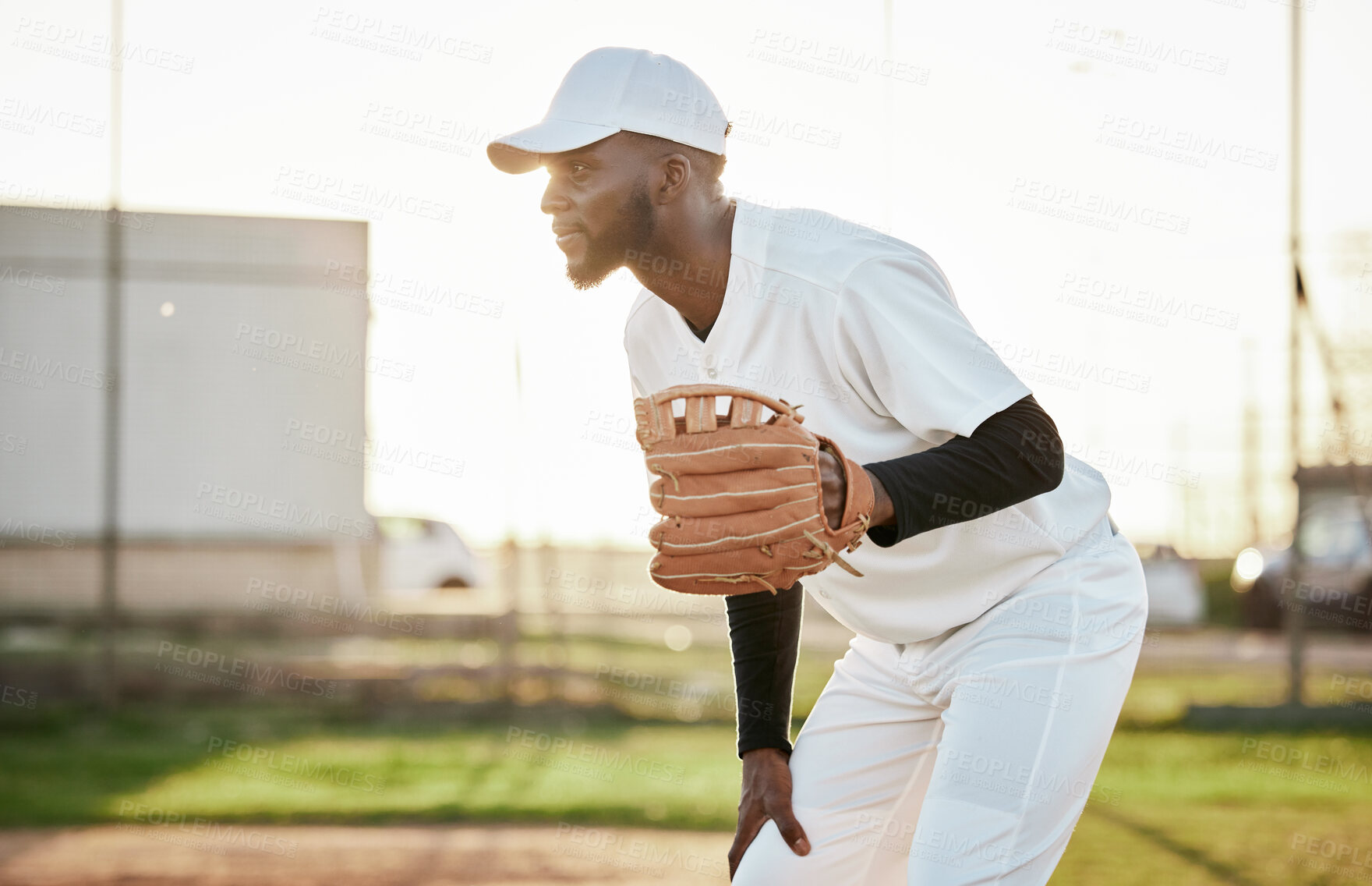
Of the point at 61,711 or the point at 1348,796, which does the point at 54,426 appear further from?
the point at 1348,796

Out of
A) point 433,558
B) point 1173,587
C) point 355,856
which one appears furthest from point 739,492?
point 433,558

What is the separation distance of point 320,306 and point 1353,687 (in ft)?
27.6

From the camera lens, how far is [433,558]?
16750 millimetres

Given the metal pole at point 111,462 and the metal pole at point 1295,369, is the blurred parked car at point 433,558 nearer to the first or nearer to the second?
the metal pole at point 111,462

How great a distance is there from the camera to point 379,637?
357 inches

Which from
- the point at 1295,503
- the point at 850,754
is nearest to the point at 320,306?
the point at 1295,503

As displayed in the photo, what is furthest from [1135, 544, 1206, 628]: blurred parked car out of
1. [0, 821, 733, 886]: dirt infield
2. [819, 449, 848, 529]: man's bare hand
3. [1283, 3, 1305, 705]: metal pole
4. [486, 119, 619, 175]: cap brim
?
[819, 449, 848, 529]: man's bare hand

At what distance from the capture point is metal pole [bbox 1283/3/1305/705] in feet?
28.2

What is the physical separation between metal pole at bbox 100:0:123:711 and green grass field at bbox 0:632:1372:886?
16.6 inches

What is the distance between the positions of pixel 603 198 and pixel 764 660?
1.01 m

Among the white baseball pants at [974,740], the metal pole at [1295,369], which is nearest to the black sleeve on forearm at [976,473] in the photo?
the white baseball pants at [974,740]

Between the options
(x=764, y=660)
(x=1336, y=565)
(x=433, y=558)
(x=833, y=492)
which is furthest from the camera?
(x=433, y=558)

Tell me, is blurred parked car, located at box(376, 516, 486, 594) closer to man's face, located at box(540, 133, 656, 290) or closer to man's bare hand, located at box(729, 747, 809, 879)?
man's bare hand, located at box(729, 747, 809, 879)

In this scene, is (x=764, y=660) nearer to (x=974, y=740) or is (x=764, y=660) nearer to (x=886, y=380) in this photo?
(x=974, y=740)
